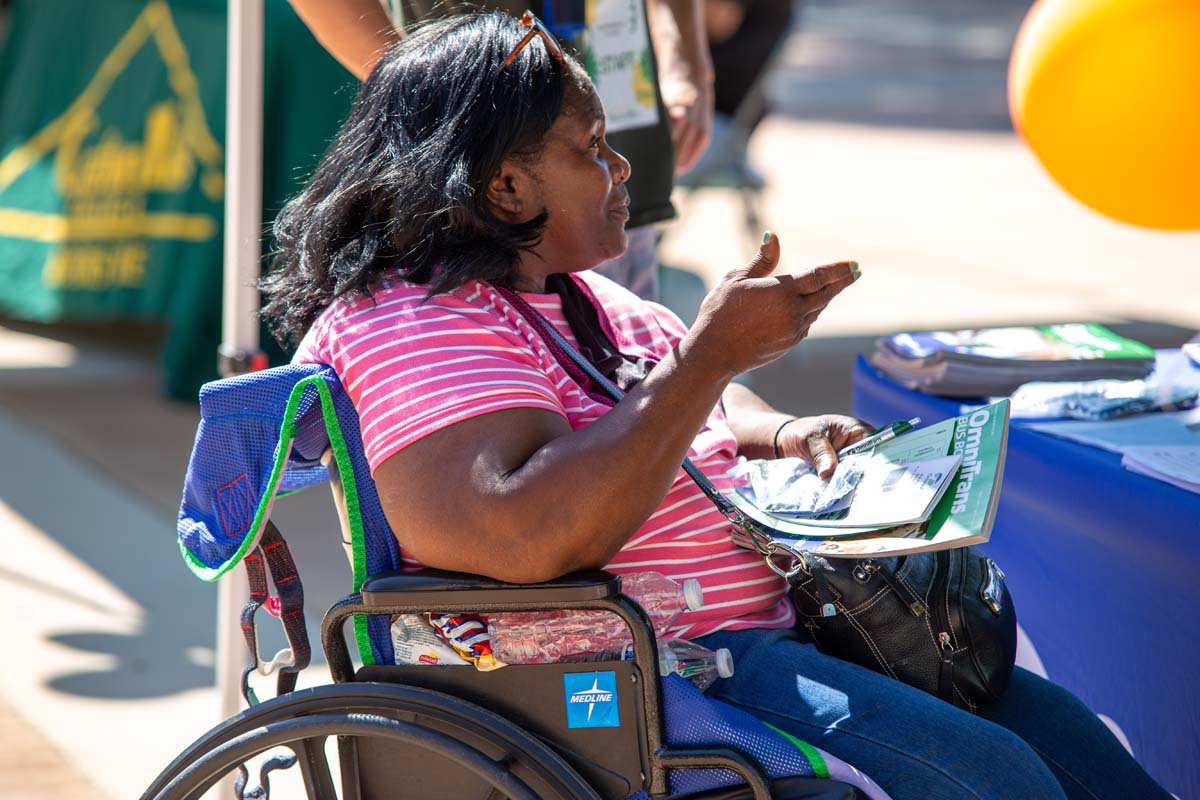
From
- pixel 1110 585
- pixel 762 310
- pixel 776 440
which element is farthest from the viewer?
pixel 1110 585

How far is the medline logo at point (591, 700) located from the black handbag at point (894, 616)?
28 centimetres

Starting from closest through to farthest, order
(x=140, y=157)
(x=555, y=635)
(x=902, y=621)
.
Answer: (x=555, y=635), (x=902, y=621), (x=140, y=157)

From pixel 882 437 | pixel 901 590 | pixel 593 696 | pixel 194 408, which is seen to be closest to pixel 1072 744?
pixel 901 590

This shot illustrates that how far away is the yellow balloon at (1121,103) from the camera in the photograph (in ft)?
9.59

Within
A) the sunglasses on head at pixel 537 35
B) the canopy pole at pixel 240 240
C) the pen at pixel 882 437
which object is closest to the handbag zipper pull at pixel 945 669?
the pen at pixel 882 437

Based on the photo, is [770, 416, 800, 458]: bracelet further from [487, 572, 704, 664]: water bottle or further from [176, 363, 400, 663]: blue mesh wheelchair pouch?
[176, 363, 400, 663]: blue mesh wheelchair pouch

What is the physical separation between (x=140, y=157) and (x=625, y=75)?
2.84 meters

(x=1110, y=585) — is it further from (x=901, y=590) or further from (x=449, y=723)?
(x=449, y=723)

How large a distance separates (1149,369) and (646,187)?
104cm

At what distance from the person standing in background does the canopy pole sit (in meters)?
0.16

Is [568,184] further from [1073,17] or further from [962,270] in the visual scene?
[962,270]

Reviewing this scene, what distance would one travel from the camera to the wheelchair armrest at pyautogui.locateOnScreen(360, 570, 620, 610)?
157 cm

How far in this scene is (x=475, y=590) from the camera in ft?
5.24

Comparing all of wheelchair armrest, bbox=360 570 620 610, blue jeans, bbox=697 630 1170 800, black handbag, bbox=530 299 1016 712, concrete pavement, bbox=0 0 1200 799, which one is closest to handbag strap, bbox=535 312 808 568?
black handbag, bbox=530 299 1016 712
